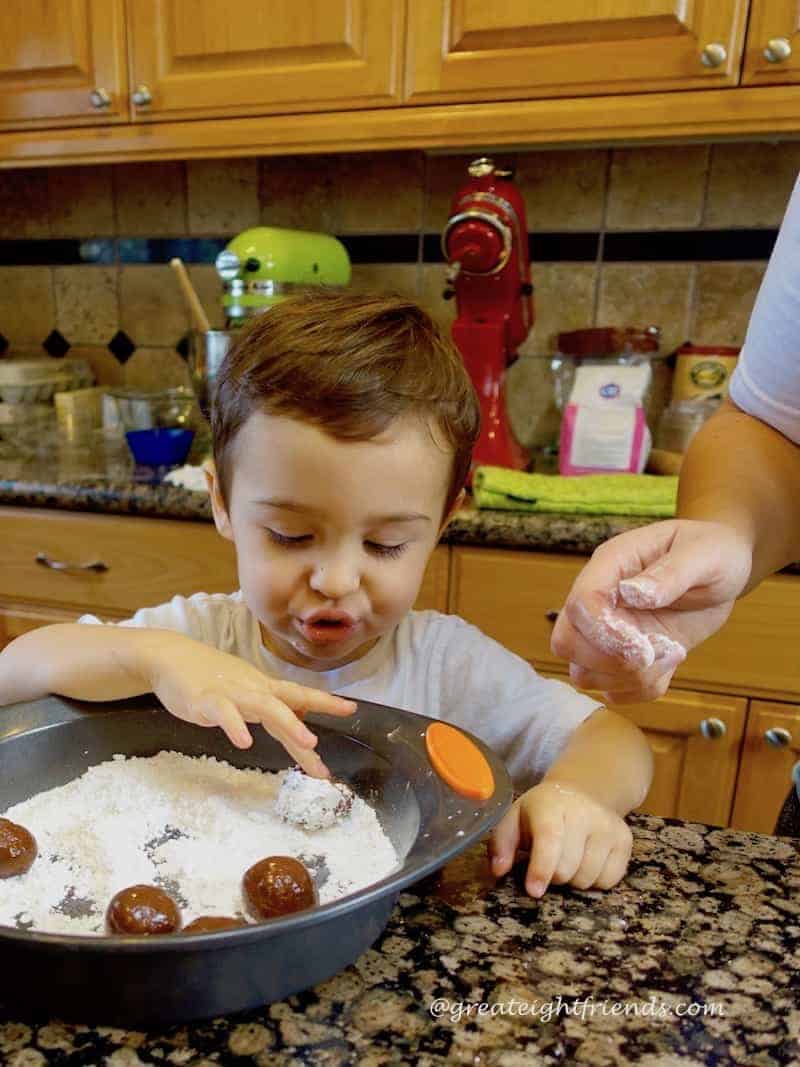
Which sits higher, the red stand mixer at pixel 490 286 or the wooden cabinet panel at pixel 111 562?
the red stand mixer at pixel 490 286

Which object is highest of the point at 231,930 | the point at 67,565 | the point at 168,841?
the point at 231,930

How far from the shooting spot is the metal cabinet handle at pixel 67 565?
1.62 metres

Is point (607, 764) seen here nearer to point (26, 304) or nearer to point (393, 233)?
point (393, 233)

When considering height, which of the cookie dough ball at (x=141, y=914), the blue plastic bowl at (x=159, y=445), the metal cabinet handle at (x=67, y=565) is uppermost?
the cookie dough ball at (x=141, y=914)

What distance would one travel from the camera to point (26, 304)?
2346 millimetres

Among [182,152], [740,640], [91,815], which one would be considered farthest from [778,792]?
[182,152]

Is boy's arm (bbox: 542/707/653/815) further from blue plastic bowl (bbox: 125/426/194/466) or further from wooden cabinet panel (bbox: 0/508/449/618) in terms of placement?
blue plastic bowl (bbox: 125/426/194/466)

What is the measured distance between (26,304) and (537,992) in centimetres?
239

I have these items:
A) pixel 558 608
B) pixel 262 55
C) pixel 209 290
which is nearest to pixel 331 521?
pixel 558 608

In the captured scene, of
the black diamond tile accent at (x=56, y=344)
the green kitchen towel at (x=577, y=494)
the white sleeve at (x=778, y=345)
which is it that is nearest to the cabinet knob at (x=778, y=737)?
the green kitchen towel at (x=577, y=494)

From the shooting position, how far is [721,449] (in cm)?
72

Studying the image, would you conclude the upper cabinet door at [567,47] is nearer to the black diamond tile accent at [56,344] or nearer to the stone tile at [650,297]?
the stone tile at [650,297]

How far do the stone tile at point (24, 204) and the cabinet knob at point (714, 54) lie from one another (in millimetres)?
1689

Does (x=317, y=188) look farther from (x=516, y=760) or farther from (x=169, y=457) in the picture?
(x=516, y=760)
